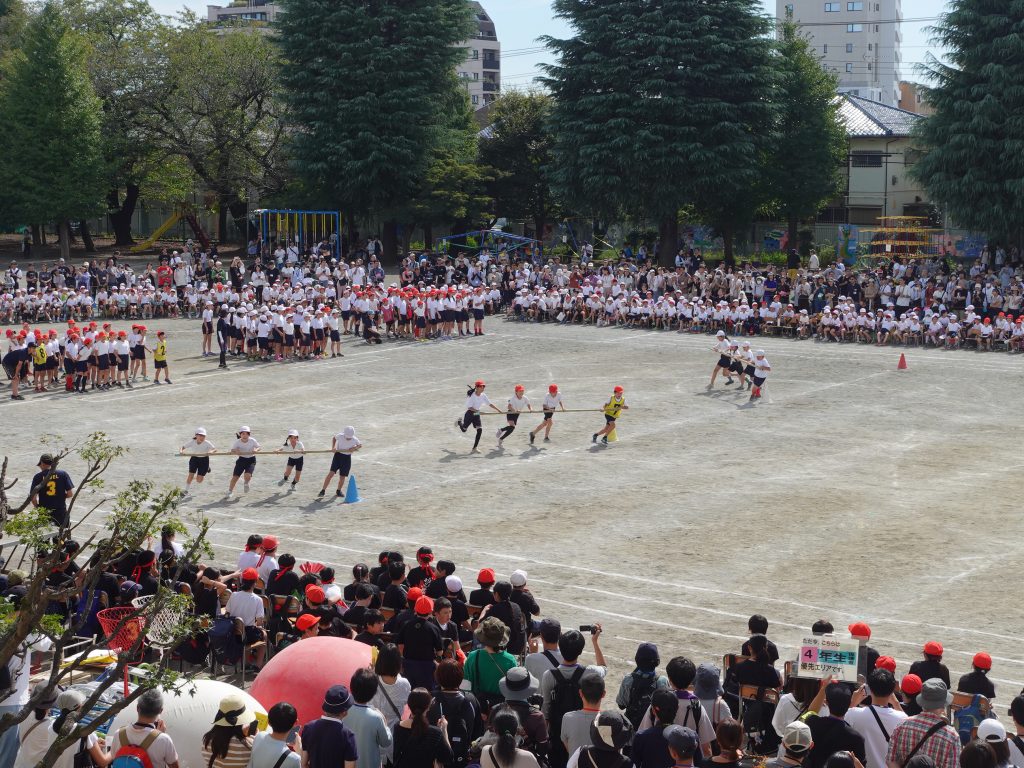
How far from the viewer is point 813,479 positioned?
22016 millimetres

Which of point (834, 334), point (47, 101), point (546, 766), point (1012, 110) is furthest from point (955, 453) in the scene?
point (47, 101)

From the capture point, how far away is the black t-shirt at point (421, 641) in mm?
10680

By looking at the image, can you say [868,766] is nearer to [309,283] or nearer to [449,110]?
[309,283]

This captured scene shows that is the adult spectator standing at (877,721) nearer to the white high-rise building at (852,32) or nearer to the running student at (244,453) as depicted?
the running student at (244,453)

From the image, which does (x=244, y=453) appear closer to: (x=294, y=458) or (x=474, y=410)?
(x=294, y=458)

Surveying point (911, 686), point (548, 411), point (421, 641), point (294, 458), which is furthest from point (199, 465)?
point (911, 686)

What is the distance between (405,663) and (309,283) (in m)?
35.2

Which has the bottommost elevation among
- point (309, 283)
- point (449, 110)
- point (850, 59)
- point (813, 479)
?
point (813, 479)

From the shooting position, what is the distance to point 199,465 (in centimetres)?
2144

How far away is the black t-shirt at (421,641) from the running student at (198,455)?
1116 centimetres

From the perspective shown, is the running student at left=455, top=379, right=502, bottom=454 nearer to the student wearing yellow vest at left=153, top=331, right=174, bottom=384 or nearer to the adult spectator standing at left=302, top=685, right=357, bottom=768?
the student wearing yellow vest at left=153, top=331, right=174, bottom=384

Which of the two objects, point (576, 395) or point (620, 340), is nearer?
point (576, 395)

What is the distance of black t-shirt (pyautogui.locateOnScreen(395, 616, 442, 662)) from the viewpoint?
10680 mm

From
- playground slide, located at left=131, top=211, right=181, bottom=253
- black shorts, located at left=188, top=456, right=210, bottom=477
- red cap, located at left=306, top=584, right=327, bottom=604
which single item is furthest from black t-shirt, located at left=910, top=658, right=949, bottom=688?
playground slide, located at left=131, top=211, right=181, bottom=253
